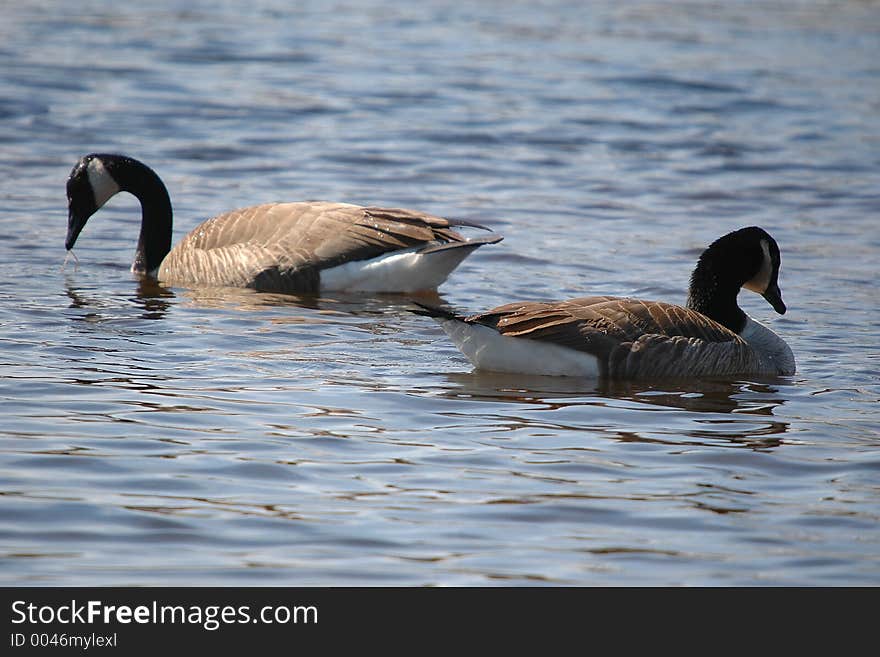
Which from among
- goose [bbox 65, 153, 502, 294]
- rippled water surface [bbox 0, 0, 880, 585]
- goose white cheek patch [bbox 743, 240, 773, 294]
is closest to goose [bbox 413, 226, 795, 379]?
rippled water surface [bbox 0, 0, 880, 585]

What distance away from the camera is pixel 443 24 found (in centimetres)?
2523

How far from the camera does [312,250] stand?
36.7ft

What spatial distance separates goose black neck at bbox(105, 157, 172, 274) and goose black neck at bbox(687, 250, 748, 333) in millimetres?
4683

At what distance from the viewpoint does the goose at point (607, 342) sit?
836 cm

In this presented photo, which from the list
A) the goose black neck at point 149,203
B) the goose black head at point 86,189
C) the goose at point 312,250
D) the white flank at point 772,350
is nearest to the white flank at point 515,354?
the white flank at point 772,350

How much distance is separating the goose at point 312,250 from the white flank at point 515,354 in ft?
7.39

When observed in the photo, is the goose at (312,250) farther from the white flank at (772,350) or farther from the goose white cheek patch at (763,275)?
the white flank at (772,350)

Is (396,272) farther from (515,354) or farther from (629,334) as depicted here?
(629,334)

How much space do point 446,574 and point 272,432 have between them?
1.91 m

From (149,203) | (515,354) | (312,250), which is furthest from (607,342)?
(149,203)

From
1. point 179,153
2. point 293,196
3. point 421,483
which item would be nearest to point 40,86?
point 179,153

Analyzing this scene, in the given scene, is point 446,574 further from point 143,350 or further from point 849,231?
point 849,231

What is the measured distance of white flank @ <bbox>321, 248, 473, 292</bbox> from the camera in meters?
11.0

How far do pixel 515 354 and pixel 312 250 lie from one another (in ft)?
10.5
